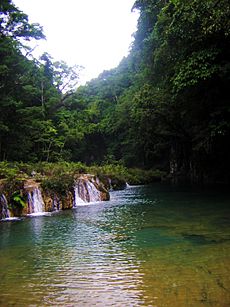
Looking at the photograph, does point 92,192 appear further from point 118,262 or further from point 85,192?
point 118,262

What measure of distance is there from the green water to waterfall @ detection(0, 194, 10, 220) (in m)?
1.71

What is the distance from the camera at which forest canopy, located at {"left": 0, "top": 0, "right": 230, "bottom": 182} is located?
1594cm

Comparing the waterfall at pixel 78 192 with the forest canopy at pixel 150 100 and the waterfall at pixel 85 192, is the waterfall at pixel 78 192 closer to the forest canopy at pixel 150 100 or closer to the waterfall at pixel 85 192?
the waterfall at pixel 85 192

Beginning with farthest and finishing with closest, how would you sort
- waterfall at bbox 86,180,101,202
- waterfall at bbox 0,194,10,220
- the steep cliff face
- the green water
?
waterfall at bbox 86,180,101,202
the steep cliff face
waterfall at bbox 0,194,10,220
the green water

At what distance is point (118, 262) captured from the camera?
6.71 metres

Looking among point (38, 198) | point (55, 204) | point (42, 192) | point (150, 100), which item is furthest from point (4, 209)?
point (150, 100)

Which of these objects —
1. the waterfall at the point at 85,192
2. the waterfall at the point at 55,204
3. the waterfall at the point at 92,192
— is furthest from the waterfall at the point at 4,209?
the waterfall at the point at 92,192

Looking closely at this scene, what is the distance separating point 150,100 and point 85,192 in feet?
36.6

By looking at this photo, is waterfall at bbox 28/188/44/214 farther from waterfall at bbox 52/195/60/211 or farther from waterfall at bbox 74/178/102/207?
waterfall at bbox 74/178/102/207

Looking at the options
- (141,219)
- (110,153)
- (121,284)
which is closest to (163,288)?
(121,284)

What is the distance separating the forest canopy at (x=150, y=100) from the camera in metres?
15.9

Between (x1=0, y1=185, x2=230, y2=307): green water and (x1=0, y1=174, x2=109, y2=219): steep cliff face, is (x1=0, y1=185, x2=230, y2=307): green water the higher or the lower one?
the lower one

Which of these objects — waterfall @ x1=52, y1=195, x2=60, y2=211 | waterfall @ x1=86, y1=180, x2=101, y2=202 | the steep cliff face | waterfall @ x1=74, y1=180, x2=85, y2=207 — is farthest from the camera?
waterfall @ x1=86, y1=180, x2=101, y2=202

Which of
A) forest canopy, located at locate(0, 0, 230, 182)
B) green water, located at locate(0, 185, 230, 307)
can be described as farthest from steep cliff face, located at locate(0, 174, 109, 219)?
forest canopy, located at locate(0, 0, 230, 182)
